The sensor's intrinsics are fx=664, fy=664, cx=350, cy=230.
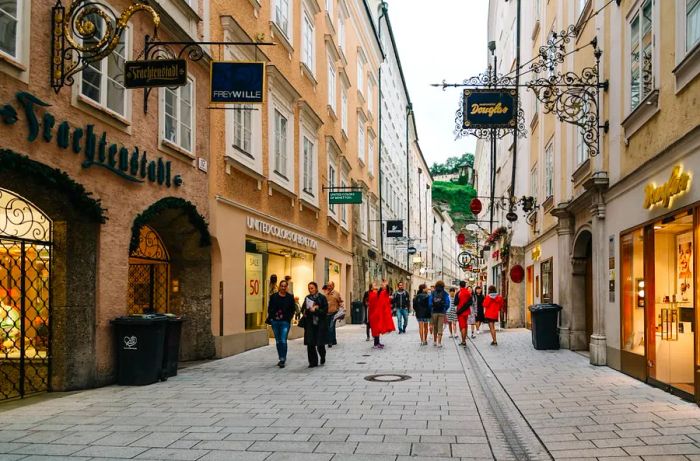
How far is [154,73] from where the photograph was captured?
9812mm

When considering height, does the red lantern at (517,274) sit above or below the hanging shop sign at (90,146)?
below

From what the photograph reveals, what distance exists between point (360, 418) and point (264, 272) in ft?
35.2

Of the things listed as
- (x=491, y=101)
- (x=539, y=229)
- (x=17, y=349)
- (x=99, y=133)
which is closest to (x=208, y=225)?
(x=99, y=133)

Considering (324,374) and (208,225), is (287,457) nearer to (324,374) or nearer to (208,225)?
(324,374)

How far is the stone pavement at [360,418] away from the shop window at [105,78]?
451 centimetres

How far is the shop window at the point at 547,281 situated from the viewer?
20792mm

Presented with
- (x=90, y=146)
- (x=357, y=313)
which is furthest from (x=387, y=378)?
(x=357, y=313)

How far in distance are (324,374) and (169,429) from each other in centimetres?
503

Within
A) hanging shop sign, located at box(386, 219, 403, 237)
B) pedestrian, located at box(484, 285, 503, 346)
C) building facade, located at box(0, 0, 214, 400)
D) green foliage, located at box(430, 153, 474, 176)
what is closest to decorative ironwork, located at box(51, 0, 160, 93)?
building facade, located at box(0, 0, 214, 400)

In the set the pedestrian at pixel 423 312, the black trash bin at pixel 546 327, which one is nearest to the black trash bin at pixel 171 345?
the pedestrian at pixel 423 312

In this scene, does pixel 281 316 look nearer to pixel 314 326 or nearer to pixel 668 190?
pixel 314 326

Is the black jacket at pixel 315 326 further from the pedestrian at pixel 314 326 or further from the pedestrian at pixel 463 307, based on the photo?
the pedestrian at pixel 463 307

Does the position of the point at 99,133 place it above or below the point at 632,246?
above

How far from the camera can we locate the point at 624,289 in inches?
470
